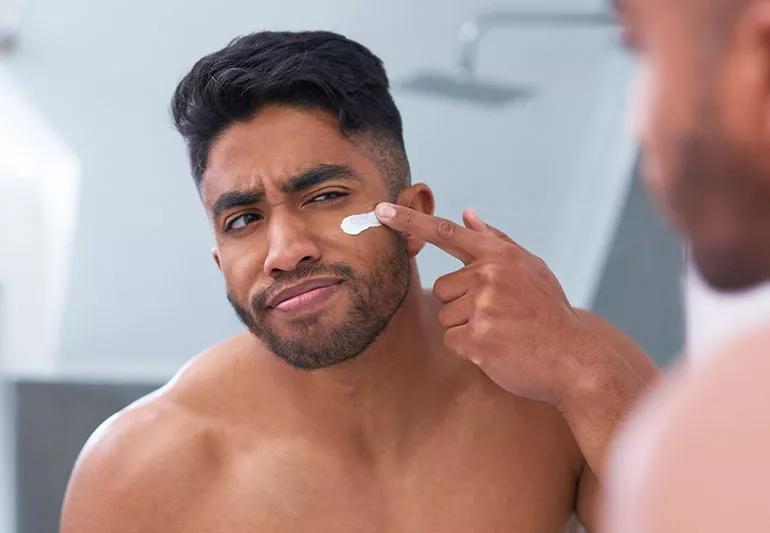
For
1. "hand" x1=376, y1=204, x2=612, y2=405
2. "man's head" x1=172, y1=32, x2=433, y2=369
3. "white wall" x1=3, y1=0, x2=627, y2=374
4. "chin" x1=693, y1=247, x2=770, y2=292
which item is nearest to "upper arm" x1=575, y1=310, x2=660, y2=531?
"hand" x1=376, y1=204, x2=612, y2=405

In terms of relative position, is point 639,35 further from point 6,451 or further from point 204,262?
point 204,262

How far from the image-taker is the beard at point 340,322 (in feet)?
3.56

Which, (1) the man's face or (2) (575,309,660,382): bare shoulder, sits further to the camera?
(2) (575,309,660,382): bare shoulder

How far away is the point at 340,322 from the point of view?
1095mm

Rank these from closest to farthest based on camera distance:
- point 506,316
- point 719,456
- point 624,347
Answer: point 719,456, point 506,316, point 624,347

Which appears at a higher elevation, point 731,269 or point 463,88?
point 463,88

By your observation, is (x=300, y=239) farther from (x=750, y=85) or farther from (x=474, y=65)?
(x=474, y=65)

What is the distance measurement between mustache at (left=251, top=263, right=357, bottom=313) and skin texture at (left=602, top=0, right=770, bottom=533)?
0.61 metres

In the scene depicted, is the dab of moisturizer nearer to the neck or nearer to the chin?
the neck

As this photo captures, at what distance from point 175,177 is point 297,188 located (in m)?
1.06

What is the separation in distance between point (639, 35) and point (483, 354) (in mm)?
606

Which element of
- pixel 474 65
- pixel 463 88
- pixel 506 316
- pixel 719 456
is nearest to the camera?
pixel 719 456

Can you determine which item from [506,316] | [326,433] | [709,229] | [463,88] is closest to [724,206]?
[709,229]

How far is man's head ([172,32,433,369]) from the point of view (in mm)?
1084
